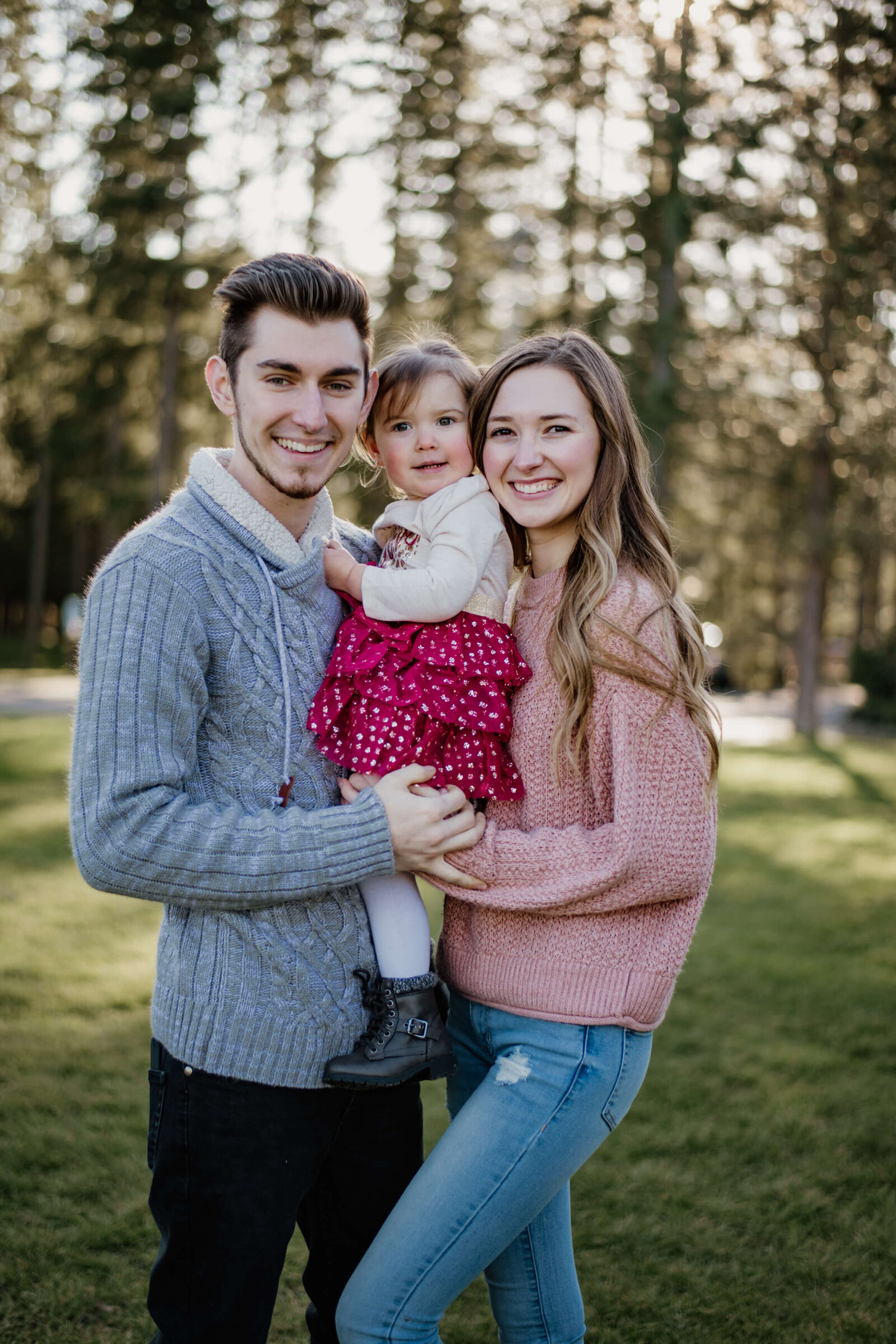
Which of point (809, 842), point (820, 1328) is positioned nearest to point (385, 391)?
point (820, 1328)

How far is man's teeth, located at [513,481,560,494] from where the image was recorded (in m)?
2.35

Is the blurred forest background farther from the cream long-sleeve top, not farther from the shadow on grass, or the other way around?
the cream long-sleeve top

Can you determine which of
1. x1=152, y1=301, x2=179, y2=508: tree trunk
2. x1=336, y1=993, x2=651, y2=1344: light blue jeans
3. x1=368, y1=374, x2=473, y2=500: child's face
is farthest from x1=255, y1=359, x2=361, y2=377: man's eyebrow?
x1=152, y1=301, x2=179, y2=508: tree trunk

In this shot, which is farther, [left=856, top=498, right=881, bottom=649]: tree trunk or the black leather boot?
[left=856, top=498, right=881, bottom=649]: tree trunk

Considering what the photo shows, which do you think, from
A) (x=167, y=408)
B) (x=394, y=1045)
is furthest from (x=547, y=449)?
(x=167, y=408)

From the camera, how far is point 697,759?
215cm

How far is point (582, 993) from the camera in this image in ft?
6.86

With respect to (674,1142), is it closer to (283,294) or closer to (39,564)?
(283,294)

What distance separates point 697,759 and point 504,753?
0.43m

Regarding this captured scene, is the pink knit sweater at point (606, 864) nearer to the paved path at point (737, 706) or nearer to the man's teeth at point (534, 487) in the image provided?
the man's teeth at point (534, 487)

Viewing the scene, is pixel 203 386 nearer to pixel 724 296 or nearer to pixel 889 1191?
pixel 724 296

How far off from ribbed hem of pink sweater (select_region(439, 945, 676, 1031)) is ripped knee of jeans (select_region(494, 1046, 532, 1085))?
0.08 meters

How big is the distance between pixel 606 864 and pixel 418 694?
1.85ft

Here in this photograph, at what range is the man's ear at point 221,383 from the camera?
228cm
